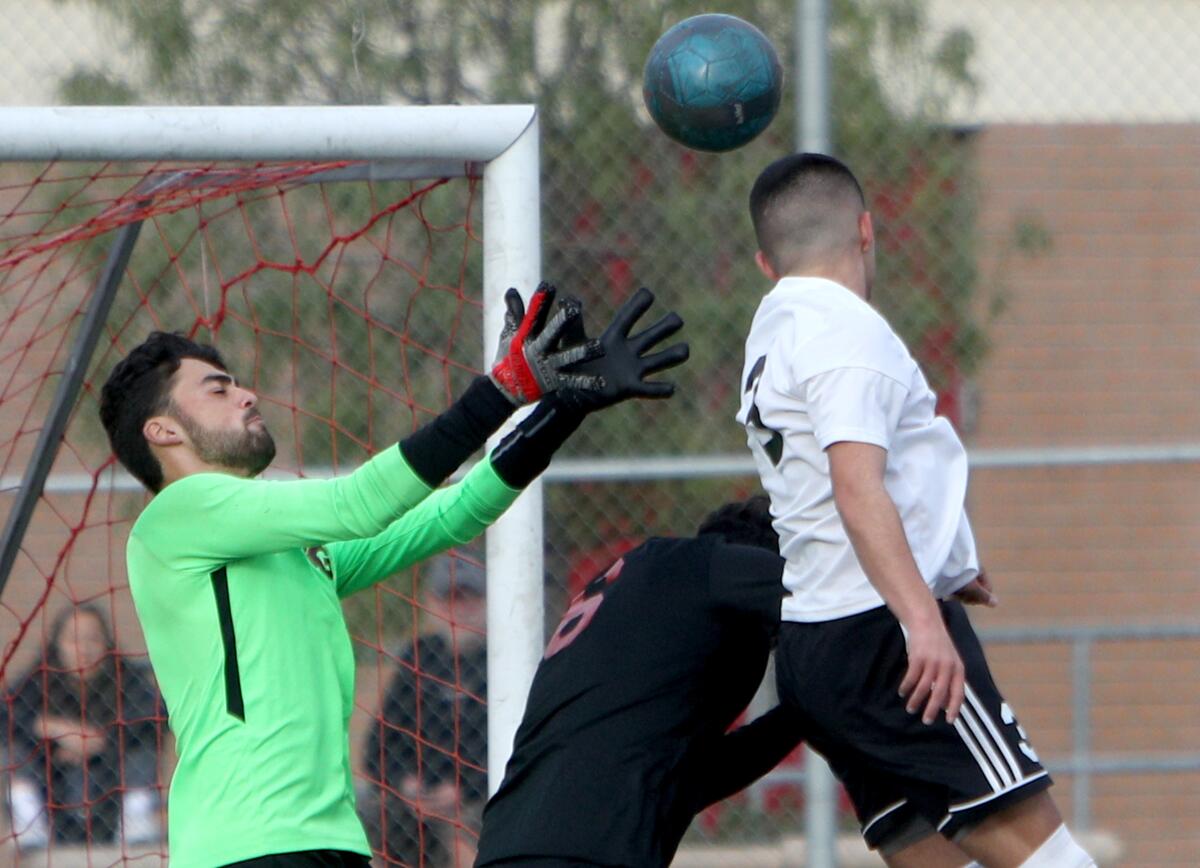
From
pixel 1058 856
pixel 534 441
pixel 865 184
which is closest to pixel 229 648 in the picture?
pixel 534 441

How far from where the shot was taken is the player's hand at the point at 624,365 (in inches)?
112

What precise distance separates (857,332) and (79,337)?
1.83 metres

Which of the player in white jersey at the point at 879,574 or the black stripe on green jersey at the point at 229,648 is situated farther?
the black stripe on green jersey at the point at 229,648

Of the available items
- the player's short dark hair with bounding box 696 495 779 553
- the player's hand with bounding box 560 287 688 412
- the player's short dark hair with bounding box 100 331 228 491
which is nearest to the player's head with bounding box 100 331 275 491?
the player's short dark hair with bounding box 100 331 228 491

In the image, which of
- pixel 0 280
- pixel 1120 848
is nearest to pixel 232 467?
pixel 0 280

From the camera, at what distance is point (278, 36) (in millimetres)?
5863

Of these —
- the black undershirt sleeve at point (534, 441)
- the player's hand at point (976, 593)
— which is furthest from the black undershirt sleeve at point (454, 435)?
the player's hand at point (976, 593)

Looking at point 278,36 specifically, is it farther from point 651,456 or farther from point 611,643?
point 611,643

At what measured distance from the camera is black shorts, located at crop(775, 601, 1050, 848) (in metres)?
2.86

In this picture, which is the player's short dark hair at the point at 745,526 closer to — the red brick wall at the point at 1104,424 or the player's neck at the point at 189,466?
the player's neck at the point at 189,466

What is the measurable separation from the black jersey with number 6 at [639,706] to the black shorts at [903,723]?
12 cm

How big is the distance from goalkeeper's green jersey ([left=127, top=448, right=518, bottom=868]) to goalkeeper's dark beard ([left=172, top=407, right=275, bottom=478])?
0.12 metres

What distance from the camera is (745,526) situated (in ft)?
11.0

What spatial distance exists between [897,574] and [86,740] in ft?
11.0
